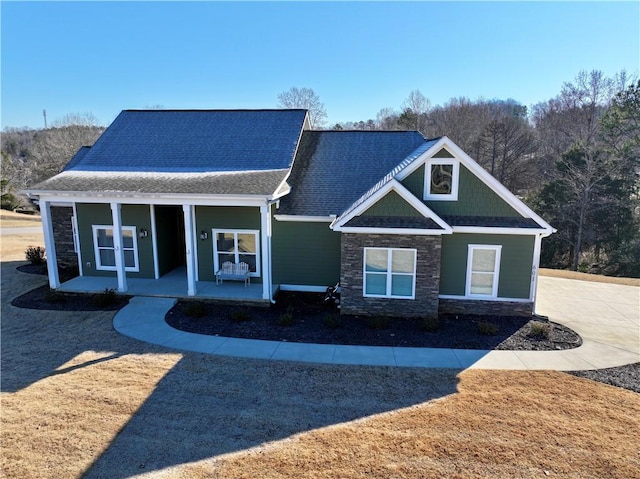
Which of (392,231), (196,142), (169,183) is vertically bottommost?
(392,231)

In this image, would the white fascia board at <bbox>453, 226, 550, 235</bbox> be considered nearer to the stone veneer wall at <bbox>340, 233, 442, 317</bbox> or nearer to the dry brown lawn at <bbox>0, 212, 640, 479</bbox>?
the stone veneer wall at <bbox>340, 233, 442, 317</bbox>

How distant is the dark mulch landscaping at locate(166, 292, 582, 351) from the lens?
11.1m

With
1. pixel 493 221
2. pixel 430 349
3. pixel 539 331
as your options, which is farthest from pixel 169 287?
pixel 539 331

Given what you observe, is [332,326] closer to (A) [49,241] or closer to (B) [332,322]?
(B) [332,322]

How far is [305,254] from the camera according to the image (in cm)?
1497

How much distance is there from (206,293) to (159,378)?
17.9ft

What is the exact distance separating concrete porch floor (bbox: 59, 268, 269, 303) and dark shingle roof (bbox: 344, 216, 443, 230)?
165 inches

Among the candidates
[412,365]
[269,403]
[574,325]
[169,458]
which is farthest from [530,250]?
[169,458]

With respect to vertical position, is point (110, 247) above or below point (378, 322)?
above

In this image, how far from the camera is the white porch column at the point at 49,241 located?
46.9ft

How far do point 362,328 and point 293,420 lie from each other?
15.9ft

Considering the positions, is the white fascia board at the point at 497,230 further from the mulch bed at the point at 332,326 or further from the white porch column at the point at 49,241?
the white porch column at the point at 49,241

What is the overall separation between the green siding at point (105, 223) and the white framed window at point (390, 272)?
888 cm

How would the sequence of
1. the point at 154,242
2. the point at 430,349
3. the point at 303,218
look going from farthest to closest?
the point at 154,242 → the point at 303,218 → the point at 430,349
